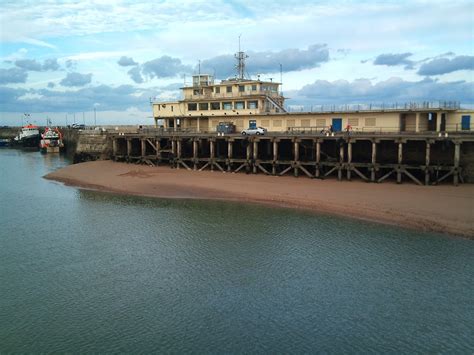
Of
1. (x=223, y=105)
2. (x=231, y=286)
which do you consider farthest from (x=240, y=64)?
(x=231, y=286)

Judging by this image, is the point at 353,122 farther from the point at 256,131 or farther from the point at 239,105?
the point at 239,105

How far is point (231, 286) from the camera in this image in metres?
19.4

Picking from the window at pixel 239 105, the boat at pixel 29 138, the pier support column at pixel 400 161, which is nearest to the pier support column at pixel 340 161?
the pier support column at pixel 400 161

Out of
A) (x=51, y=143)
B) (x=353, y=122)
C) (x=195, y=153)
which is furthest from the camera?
(x=51, y=143)

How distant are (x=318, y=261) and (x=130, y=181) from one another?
82.6 feet

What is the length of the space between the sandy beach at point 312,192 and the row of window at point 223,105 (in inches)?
395

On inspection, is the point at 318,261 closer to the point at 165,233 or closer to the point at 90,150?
the point at 165,233

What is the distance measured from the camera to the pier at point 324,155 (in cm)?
3578

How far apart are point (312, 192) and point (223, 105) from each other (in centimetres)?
2115

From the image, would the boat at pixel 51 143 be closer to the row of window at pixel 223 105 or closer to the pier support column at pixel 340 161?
the row of window at pixel 223 105

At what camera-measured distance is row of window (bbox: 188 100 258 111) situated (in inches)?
2015

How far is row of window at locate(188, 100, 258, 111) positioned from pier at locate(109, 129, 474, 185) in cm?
469

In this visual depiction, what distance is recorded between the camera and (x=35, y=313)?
17250 millimetres

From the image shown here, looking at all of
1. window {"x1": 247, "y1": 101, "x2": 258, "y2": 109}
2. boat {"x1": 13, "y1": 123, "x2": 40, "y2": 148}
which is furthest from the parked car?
boat {"x1": 13, "y1": 123, "x2": 40, "y2": 148}
